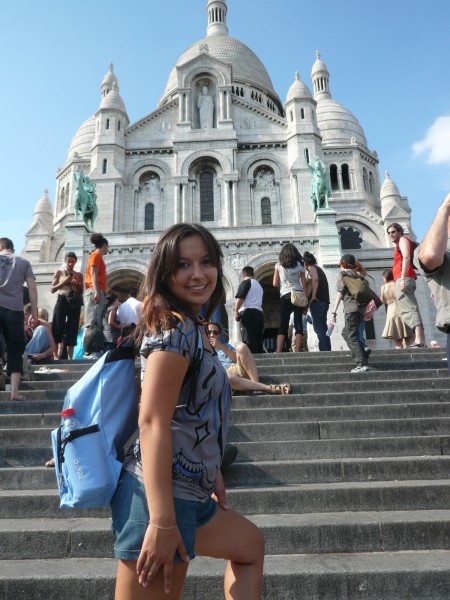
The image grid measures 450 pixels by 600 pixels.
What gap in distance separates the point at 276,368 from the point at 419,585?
495cm

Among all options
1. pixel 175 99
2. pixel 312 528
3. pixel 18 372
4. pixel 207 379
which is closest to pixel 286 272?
pixel 18 372

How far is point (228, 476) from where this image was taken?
425 cm

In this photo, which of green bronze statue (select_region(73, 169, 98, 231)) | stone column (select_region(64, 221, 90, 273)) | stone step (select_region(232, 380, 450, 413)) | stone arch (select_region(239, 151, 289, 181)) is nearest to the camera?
stone step (select_region(232, 380, 450, 413))

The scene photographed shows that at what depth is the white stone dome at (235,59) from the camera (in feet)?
129

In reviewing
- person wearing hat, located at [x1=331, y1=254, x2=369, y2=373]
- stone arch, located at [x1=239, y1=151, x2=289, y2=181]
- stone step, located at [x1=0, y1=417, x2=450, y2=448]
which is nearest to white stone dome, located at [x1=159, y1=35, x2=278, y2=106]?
stone arch, located at [x1=239, y1=151, x2=289, y2=181]

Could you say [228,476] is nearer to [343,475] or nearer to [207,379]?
[343,475]

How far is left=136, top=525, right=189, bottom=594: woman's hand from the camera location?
1.48 meters

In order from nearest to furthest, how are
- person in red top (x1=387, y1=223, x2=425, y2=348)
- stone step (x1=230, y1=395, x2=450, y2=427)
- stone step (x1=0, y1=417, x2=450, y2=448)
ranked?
stone step (x1=0, y1=417, x2=450, y2=448)
stone step (x1=230, y1=395, x2=450, y2=427)
person in red top (x1=387, y1=223, x2=425, y2=348)

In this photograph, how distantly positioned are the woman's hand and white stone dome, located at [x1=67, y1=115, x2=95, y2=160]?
38455 mm

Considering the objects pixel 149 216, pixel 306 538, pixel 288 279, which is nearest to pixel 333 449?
pixel 306 538

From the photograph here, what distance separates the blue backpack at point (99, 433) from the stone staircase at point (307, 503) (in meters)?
1.61

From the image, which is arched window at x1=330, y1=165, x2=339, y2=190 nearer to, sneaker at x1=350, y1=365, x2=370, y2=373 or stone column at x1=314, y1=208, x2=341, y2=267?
stone column at x1=314, y1=208, x2=341, y2=267

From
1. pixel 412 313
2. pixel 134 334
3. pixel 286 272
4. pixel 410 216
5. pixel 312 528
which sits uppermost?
pixel 410 216

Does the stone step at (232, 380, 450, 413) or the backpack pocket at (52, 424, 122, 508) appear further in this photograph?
the stone step at (232, 380, 450, 413)
